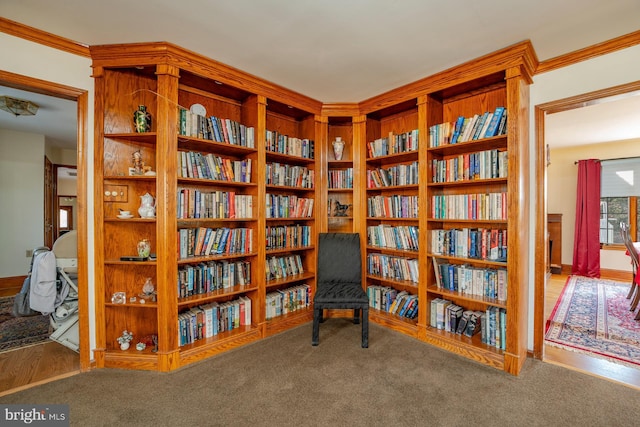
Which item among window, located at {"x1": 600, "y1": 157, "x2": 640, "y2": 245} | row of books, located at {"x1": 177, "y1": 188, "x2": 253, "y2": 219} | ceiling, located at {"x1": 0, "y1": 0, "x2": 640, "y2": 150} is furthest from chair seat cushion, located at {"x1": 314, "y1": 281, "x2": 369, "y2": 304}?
window, located at {"x1": 600, "y1": 157, "x2": 640, "y2": 245}

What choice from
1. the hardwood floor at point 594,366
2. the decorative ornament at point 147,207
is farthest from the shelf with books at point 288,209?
the hardwood floor at point 594,366

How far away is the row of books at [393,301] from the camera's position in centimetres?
294

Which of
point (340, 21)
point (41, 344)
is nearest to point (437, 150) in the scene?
point (340, 21)

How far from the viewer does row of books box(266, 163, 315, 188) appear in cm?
295

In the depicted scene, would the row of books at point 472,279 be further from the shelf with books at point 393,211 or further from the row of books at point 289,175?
the row of books at point 289,175

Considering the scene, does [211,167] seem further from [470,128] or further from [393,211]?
[470,128]

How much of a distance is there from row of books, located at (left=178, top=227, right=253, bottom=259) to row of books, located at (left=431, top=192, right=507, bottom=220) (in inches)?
73.5

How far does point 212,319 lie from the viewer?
2557mm

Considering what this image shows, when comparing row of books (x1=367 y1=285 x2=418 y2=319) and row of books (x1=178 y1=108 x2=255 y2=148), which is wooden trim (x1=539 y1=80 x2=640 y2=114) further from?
row of books (x1=178 y1=108 x2=255 y2=148)

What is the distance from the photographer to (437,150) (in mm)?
2721

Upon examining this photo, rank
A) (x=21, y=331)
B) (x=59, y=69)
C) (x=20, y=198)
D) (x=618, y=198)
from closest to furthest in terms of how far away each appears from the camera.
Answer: (x=59, y=69), (x=21, y=331), (x=20, y=198), (x=618, y=198)

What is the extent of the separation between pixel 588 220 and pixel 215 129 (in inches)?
265

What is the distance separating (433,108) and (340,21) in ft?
4.52

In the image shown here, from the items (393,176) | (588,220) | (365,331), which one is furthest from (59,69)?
(588,220)
